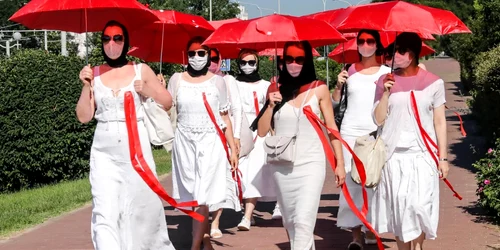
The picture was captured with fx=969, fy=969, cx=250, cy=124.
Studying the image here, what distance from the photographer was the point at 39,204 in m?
13.5

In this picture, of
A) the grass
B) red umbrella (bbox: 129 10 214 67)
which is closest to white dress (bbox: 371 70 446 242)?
red umbrella (bbox: 129 10 214 67)

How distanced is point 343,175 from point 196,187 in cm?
202

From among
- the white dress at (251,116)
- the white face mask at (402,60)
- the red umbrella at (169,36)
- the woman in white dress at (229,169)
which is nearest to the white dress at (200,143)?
the woman in white dress at (229,169)

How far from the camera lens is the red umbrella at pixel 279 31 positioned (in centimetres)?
754

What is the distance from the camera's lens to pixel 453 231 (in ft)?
Result: 33.8

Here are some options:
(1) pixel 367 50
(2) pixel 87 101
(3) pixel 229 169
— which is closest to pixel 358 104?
(1) pixel 367 50

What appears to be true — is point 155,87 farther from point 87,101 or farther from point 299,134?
point 299,134

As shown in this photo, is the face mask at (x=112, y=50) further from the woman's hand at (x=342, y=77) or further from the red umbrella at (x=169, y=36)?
the woman's hand at (x=342, y=77)

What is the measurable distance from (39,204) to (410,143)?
741 centimetres

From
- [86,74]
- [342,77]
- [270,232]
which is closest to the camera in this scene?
[86,74]

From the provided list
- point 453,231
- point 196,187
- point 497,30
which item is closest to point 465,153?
point 497,30

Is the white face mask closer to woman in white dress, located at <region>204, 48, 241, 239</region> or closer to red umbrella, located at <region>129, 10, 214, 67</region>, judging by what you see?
woman in white dress, located at <region>204, 48, 241, 239</region>

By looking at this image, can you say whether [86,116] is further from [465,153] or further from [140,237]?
[465,153]

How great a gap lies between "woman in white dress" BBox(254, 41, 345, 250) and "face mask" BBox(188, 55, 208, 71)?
6.03 ft
